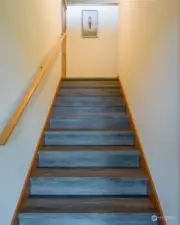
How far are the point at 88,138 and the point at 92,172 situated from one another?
0.62 meters

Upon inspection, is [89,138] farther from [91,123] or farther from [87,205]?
[87,205]

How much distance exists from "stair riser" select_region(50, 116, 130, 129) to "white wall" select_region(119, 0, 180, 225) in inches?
18.5

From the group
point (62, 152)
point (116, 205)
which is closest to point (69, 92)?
point (62, 152)

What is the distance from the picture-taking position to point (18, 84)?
7.36 feet

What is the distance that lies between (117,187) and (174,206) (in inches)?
30.9

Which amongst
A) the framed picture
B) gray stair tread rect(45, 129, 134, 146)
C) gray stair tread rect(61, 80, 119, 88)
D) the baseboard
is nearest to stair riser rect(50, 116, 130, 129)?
the baseboard

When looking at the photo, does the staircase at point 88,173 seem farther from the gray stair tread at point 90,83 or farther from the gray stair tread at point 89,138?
the gray stair tread at point 90,83

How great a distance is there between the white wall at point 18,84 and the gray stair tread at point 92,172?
0.74 ft

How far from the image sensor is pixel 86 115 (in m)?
3.80

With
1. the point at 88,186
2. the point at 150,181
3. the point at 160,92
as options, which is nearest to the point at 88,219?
the point at 88,186

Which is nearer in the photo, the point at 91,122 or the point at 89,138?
the point at 89,138

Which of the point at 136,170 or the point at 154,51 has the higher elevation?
the point at 154,51

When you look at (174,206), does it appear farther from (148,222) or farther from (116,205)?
(116,205)

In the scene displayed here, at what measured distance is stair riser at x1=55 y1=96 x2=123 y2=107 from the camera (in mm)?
4172
